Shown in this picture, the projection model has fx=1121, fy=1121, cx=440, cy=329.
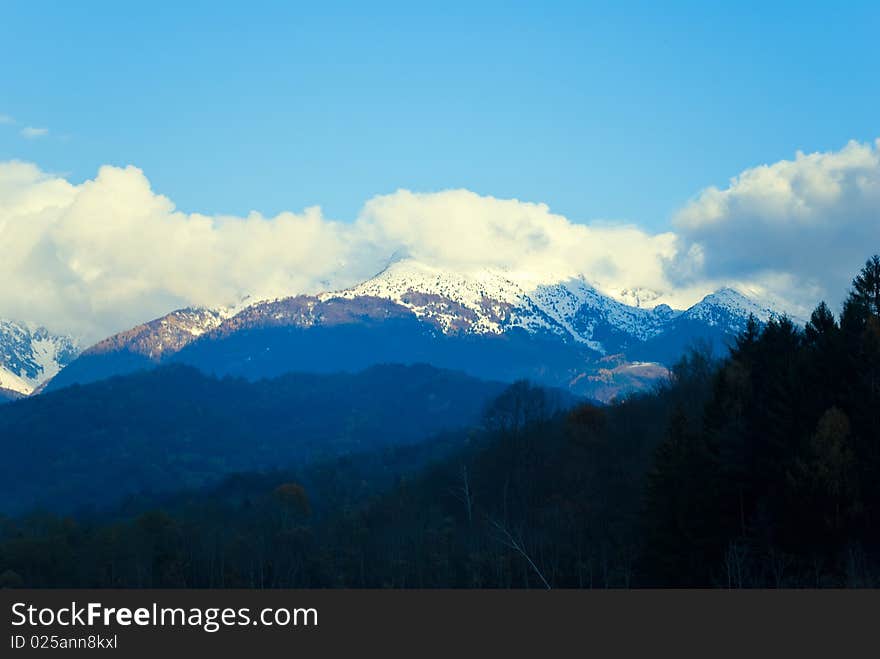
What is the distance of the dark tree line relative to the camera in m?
64.5

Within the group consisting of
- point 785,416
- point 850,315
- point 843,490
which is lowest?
point 843,490

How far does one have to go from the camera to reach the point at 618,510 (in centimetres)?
9981

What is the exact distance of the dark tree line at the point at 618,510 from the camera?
64500 mm

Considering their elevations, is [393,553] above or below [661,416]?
below
